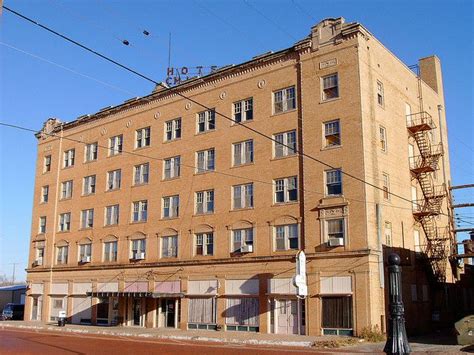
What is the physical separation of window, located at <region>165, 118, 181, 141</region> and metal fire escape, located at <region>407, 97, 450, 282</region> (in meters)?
17.2

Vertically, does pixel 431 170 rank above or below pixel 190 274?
above

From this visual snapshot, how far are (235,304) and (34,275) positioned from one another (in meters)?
25.5

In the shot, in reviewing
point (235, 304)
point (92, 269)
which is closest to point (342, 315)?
point (235, 304)

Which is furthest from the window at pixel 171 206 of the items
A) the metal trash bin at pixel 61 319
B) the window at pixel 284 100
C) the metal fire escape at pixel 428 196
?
the metal fire escape at pixel 428 196

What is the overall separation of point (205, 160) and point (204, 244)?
6.16 meters

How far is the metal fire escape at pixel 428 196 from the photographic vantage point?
1496 inches

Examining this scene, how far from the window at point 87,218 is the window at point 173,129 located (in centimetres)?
1085

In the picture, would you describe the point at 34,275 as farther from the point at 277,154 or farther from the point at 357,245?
the point at 357,245

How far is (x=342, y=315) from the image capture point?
31.2m

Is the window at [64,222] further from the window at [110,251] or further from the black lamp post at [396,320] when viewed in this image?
the black lamp post at [396,320]

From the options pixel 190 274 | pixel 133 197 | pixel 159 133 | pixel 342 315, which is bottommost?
pixel 342 315

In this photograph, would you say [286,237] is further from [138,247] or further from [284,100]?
[138,247]

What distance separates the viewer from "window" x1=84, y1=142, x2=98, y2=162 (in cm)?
5009

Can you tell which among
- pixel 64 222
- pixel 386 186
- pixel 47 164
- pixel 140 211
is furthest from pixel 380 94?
pixel 47 164
